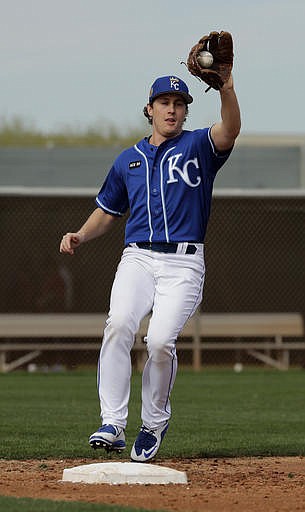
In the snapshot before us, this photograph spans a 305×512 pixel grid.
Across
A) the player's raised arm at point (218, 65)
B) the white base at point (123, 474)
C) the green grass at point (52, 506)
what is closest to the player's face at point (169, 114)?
the player's raised arm at point (218, 65)

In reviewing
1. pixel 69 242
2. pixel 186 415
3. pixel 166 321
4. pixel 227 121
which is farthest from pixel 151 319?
pixel 186 415

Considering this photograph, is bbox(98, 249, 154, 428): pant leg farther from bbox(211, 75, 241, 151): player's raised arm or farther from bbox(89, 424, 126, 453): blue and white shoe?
bbox(211, 75, 241, 151): player's raised arm

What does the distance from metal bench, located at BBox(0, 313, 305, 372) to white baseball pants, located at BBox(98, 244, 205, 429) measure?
1149cm

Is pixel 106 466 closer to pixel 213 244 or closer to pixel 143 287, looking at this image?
pixel 143 287

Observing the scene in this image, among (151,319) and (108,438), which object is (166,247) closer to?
(151,319)

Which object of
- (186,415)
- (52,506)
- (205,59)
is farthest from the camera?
(186,415)

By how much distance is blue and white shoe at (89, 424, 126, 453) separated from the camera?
6.55m

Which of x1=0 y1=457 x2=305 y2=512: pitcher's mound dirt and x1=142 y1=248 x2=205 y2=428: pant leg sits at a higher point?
x1=142 y1=248 x2=205 y2=428: pant leg

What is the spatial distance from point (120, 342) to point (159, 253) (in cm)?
56

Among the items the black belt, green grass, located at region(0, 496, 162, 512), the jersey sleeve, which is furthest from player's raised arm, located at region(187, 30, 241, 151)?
green grass, located at region(0, 496, 162, 512)

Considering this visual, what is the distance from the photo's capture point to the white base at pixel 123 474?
643 centimetres

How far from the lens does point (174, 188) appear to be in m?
6.84

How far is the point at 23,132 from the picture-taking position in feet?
192

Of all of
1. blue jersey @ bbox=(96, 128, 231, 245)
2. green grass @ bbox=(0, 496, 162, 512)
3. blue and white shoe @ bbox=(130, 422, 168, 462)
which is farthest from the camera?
blue and white shoe @ bbox=(130, 422, 168, 462)
